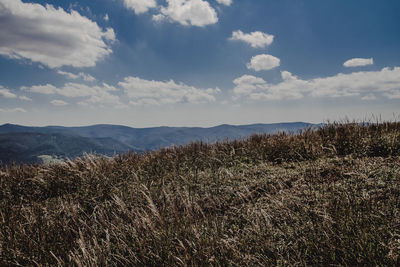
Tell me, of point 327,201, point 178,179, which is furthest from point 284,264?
point 178,179

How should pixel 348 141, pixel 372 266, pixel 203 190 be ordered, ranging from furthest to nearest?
pixel 348 141, pixel 203 190, pixel 372 266

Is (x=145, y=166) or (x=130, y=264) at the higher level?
(x=145, y=166)

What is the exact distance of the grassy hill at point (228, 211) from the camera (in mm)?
2287

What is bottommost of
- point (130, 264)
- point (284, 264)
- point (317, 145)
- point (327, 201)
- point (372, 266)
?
point (130, 264)

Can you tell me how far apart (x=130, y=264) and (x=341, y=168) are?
3.74m

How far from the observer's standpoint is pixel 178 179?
5141 millimetres

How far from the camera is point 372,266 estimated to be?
6.15 feet

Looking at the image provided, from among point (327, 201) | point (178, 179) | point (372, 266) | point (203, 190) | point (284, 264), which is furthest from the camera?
point (178, 179)

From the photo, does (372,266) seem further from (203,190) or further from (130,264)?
(203,190)

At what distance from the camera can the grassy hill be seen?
7.50ft

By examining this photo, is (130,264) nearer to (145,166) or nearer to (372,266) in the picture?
(372,266)

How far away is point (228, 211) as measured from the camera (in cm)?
334

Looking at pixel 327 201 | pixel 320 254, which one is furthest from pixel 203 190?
pixel 320 254

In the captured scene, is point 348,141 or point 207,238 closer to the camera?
point 207,238
